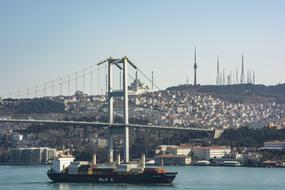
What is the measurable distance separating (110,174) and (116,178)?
0.27 meters

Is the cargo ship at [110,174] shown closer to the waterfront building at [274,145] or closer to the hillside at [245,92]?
the waterfront building at [274,145]

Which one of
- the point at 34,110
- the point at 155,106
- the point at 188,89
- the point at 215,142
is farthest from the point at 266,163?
the point at 188,89

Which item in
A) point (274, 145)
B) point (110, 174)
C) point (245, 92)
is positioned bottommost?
point (110, 174)

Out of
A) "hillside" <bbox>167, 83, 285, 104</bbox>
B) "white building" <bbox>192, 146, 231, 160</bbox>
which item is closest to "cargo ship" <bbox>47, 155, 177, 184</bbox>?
"white building" <bbox>192, 146, 231, 160</bbox>

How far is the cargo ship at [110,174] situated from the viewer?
27656 millimetres

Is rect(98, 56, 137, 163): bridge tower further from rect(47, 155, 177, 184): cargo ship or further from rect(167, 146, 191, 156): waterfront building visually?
rect(167, 146, 191, 156): waterfront building

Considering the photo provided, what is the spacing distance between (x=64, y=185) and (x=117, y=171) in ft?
6.43

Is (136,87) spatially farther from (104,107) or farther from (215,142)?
(215,142)

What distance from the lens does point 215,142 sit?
5303cm

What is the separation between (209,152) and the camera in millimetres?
49312

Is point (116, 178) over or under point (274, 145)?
under

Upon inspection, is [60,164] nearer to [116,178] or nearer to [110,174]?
[110,174]

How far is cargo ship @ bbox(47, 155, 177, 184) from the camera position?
90.7ft

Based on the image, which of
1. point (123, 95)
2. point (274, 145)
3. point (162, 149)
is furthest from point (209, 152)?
point (123, 95)
